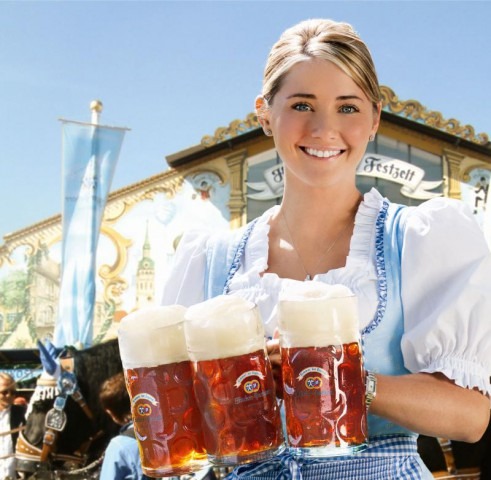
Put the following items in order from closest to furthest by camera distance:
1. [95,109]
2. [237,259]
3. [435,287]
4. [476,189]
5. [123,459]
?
1. [435,287]
2. [237,259]
3. [123,459]
4. [95,109]
5. [476,189]

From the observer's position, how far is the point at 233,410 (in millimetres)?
962

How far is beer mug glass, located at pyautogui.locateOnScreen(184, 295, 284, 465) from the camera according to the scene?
96 centimetres

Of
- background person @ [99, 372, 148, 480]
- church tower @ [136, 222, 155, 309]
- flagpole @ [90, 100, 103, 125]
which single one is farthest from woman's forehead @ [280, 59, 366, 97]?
church tower @ [136, 222, 155, 309]

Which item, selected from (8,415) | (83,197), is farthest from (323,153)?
(83,197)

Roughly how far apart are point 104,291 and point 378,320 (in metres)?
10.2

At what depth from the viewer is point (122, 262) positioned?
36.4 ft

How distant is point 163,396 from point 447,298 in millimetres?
480

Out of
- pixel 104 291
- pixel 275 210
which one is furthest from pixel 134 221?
pixel 275 210

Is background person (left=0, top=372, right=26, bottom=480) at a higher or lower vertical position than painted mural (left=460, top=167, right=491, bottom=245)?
lower

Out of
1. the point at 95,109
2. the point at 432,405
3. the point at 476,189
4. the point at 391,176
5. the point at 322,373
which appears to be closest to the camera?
the point at 322,373

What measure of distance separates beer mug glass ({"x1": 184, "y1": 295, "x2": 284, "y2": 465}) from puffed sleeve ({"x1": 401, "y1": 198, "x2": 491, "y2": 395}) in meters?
0.30

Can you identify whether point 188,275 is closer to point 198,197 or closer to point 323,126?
point 323,126

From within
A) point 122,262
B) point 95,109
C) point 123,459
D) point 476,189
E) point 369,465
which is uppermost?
point 95,109

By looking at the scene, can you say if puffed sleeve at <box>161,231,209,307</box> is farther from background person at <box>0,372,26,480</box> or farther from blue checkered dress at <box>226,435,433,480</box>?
background person at <box>0,372,26,480</box>
